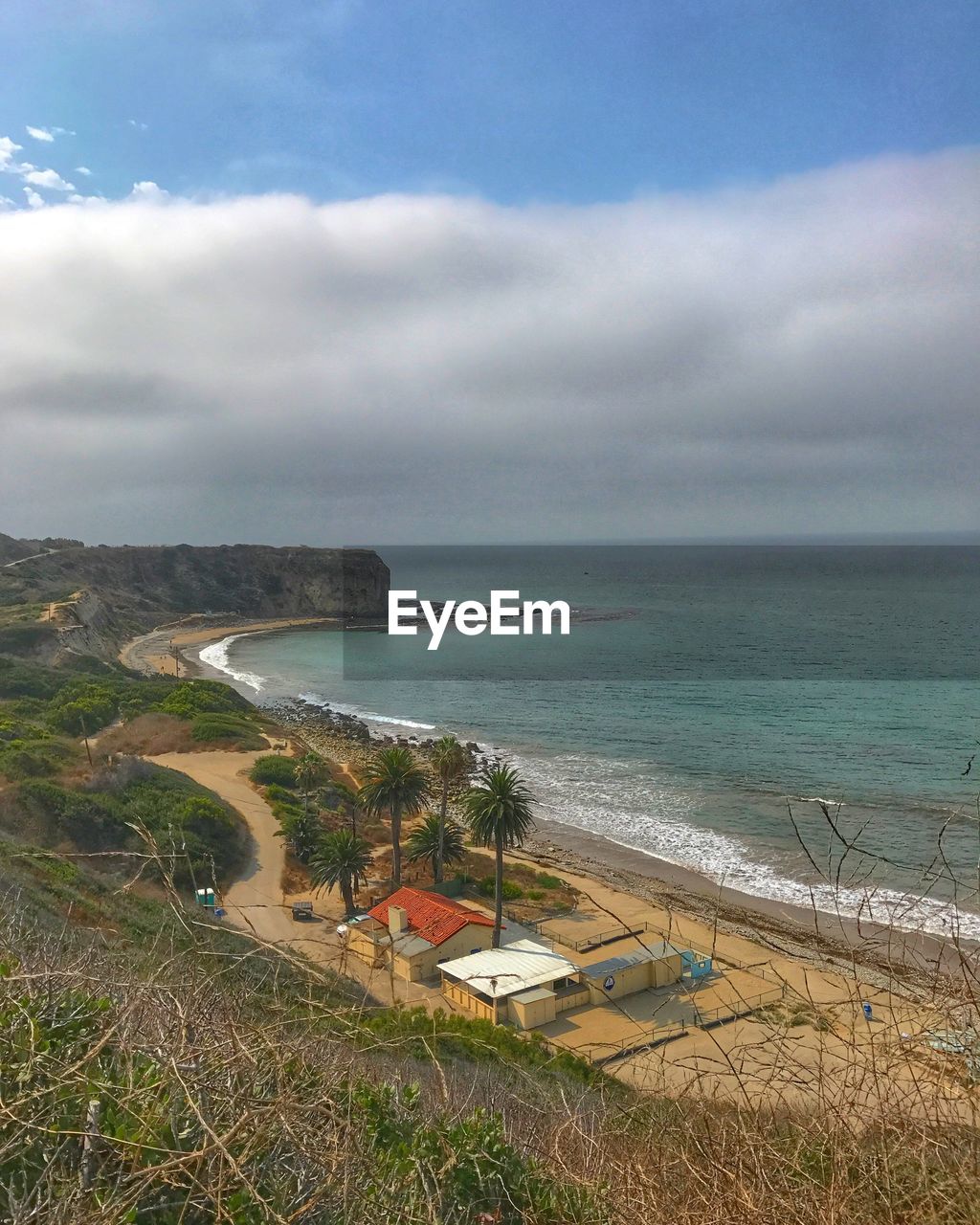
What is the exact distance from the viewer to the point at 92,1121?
3.67m

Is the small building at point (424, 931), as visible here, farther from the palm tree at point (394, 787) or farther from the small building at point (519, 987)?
the palm tree at point (394, 787)

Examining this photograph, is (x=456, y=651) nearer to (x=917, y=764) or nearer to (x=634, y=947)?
(x=917, y=764)

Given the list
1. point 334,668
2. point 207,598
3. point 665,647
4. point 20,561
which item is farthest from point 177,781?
point 207,598

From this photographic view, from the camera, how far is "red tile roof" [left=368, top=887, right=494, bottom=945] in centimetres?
2309

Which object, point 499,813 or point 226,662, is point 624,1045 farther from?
point 226,662

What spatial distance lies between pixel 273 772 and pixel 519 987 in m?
22.7

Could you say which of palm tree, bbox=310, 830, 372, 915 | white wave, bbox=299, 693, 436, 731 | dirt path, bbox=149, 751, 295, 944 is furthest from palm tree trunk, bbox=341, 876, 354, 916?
white wave, bbox=299, 693, 436, 731

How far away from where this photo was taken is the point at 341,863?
86.6ft

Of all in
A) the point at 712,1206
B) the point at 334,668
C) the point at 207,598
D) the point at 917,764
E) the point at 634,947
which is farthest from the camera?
the point at 207,598

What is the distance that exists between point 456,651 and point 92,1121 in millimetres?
103389

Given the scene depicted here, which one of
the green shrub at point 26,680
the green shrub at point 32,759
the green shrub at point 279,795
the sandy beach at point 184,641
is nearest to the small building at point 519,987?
the green shrub at point 32,759

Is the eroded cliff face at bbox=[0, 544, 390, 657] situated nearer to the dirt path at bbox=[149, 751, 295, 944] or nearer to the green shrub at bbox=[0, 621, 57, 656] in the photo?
the green shrub at bbox=[0, 621, 57, 656]

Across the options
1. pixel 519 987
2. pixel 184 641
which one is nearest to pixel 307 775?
pixel 519 987

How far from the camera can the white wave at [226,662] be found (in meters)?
81.9
